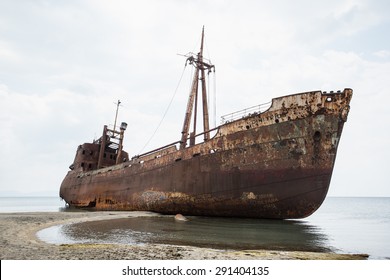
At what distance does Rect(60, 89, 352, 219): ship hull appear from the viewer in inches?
437

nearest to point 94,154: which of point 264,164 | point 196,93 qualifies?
point 196,93

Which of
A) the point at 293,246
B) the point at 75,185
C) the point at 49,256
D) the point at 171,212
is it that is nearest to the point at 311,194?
the point at 293,246

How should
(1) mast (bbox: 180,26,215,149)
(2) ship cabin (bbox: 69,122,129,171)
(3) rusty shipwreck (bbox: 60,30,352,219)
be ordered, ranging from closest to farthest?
1. (3) rusty shipwreck (bbox: 60,30,352,219)
2. (1) mast (bbox: 180,26,215,149)
3. (2) ship cabin (bbox: 69,122,129,171)

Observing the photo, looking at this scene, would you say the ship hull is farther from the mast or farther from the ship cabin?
the ship cabin

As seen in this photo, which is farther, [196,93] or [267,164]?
[196,93]

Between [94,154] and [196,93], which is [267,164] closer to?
[196,93]

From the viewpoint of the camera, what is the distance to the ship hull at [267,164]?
437 inches

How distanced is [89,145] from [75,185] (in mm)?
4079

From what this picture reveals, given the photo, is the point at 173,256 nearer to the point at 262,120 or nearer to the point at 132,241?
the point at 132,241

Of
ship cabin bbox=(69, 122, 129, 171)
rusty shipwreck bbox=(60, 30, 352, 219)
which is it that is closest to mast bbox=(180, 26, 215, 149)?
rusty shipwreck bbox=(60, 30, 352, 219)

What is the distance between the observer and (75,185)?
25.9m

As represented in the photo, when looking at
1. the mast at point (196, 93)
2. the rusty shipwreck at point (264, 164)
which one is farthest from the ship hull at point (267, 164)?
the mast at point (196, 93)

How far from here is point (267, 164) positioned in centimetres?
1156

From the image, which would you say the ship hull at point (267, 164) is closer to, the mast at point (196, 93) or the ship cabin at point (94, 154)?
the mast at point (196, 93)
